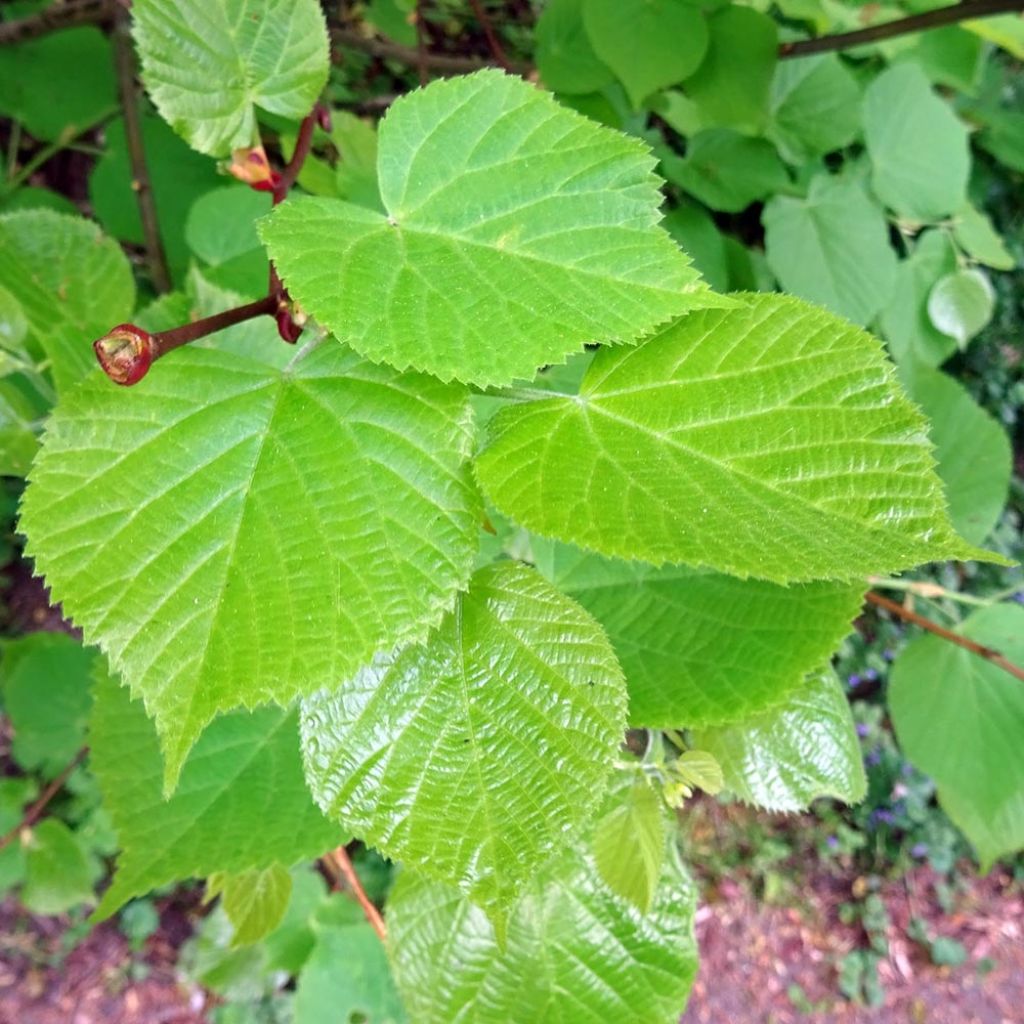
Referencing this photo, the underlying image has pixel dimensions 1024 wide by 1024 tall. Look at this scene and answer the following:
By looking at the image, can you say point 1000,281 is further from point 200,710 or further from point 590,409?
point 200,710

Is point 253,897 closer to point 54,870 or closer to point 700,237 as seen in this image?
point 54,870

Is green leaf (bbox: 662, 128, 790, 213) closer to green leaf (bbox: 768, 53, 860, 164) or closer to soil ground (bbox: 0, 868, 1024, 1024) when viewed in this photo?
green leaf (bbox: 768, 53, 860, 164)

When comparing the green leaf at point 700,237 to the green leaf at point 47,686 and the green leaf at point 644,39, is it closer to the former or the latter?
the green leaf at point 644,39

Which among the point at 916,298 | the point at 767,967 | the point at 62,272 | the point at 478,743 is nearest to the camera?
the point at 478,743

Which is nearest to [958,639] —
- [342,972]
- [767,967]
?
[342,972]

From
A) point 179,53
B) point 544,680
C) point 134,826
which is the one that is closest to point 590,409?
point 544,680
